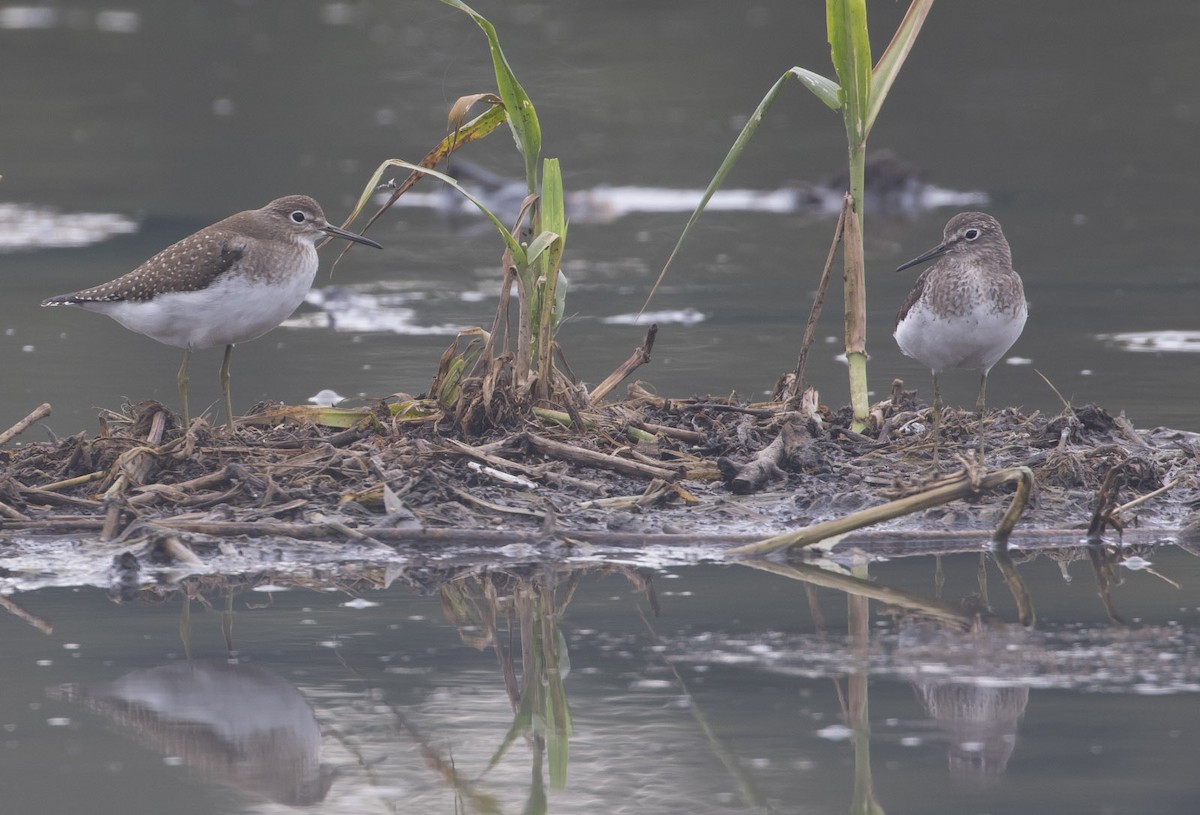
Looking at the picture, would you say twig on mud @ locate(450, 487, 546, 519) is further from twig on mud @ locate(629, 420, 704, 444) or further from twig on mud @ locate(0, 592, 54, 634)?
twig on mud @ locate(0, 592, 54, 634)

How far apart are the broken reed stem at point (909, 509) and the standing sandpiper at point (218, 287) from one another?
212cm

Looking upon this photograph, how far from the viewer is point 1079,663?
184 inches

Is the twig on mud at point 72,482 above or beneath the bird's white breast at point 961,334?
beneath

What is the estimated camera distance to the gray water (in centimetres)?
906

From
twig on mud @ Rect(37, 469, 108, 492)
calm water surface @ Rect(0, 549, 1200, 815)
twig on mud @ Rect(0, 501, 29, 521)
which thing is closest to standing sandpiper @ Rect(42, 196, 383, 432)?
twig on mud @ Rect(37, 469, 108, 492)

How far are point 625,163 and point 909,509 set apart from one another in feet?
35.7

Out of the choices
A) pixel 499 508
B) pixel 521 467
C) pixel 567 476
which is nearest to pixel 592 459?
pixel 567 476

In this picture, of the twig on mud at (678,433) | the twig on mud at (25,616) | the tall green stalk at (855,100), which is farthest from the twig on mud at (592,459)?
the twig on mud at (25,616)

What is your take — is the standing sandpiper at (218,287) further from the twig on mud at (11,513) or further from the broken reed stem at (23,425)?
the twig on mud at (11,513)

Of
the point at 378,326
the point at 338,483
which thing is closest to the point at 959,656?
the point at 338,483

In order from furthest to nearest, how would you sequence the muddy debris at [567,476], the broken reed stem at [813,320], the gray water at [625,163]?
the gray water at [625,163] < the broken reed stem at [813,320] < the muddy debris at [567,476]

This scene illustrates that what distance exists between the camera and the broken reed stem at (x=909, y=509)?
5440 mm

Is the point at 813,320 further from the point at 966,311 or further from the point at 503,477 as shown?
the point at 503,477

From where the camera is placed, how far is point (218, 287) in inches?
256
